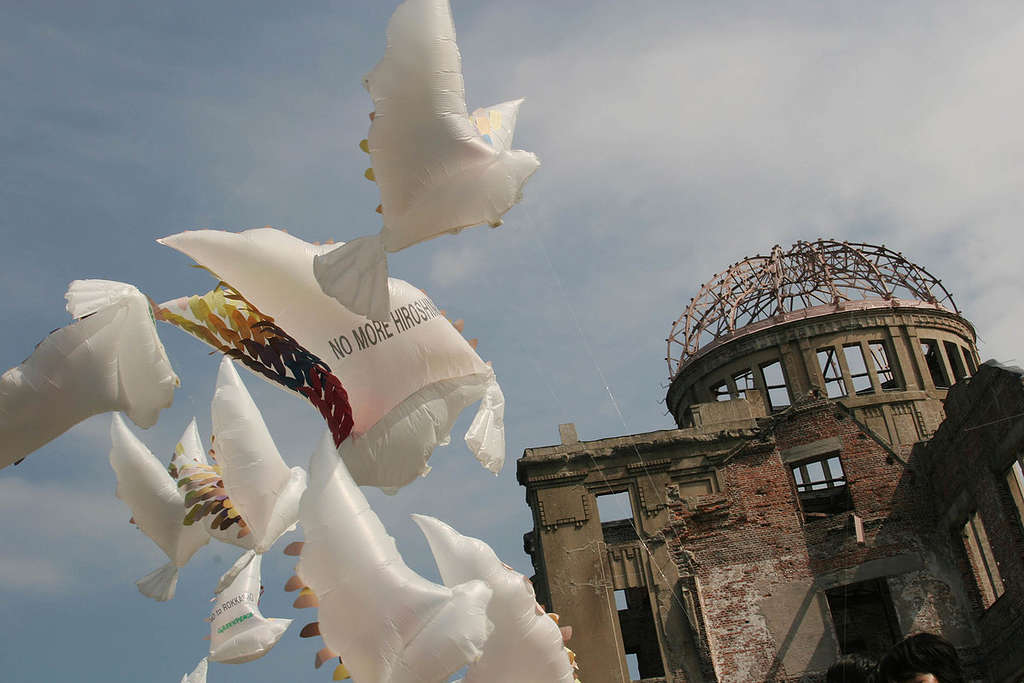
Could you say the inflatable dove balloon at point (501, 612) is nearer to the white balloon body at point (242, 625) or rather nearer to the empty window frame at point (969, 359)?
the white balloon body at point (242, 625)

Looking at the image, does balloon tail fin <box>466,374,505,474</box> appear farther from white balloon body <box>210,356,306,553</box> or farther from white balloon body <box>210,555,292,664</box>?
white balloon body <box>210,555,292,664</box>

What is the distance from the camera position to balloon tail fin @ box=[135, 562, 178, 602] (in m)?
5.73

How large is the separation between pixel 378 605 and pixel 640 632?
833 inches

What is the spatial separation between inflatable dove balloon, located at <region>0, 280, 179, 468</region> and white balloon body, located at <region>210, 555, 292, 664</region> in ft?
6.16

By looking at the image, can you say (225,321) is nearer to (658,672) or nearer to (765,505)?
(765,505)

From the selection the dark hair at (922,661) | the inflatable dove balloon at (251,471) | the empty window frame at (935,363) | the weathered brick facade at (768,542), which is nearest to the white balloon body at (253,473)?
the inflatable dove balloon at (251,471)

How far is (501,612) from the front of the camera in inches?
188

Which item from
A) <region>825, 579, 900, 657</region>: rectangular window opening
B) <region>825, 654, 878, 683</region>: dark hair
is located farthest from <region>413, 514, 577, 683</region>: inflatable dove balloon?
<region>825, 579, 900, 657</region>: rectangular window opening

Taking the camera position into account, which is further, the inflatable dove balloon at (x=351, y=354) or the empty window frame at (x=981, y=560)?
the empty window frame at (x=981, y=560)

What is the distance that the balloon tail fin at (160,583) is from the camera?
5.73m

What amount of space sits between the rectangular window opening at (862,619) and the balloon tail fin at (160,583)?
17604mm

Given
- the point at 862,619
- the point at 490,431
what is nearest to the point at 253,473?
the point at 490,431

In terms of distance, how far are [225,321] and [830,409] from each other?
18.0m

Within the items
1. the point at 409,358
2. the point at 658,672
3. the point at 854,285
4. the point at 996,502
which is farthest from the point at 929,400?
the point at 409,358
